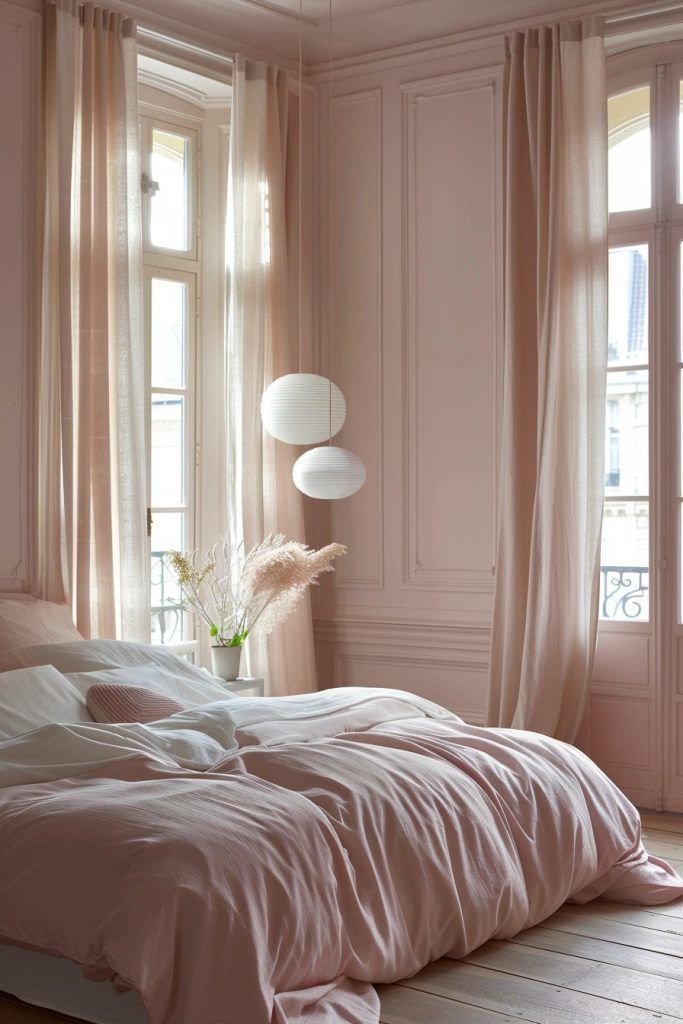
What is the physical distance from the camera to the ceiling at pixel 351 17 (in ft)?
17.5

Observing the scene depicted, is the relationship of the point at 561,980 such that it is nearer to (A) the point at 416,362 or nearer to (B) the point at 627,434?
(B) the point at 627,434

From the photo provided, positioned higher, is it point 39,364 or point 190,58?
point 190,58

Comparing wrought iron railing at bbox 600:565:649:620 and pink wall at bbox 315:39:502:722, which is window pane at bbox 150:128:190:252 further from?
wrought iron railing at bbox 600:565:649:620

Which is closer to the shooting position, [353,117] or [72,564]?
[72,564]

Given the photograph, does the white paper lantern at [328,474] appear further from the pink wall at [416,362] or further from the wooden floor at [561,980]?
the wooden floor at [561,980]

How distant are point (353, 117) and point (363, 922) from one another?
4.33 m

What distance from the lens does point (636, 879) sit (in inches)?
147

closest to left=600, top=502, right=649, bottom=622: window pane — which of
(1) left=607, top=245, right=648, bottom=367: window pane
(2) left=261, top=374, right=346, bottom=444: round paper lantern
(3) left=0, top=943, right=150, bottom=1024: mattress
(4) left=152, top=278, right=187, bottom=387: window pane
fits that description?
(1) left=607, top=245, right=648, bottom=367: window pane

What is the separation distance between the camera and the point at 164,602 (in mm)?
5594

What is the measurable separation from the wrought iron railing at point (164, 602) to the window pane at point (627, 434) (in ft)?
6.67

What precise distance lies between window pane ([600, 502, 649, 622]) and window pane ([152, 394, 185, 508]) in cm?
200

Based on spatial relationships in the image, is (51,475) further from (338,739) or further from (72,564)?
(338,739)

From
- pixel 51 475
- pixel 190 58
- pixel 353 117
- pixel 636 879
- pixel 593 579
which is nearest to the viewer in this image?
pixel 636 879

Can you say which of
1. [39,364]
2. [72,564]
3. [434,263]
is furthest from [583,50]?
[72,564]
